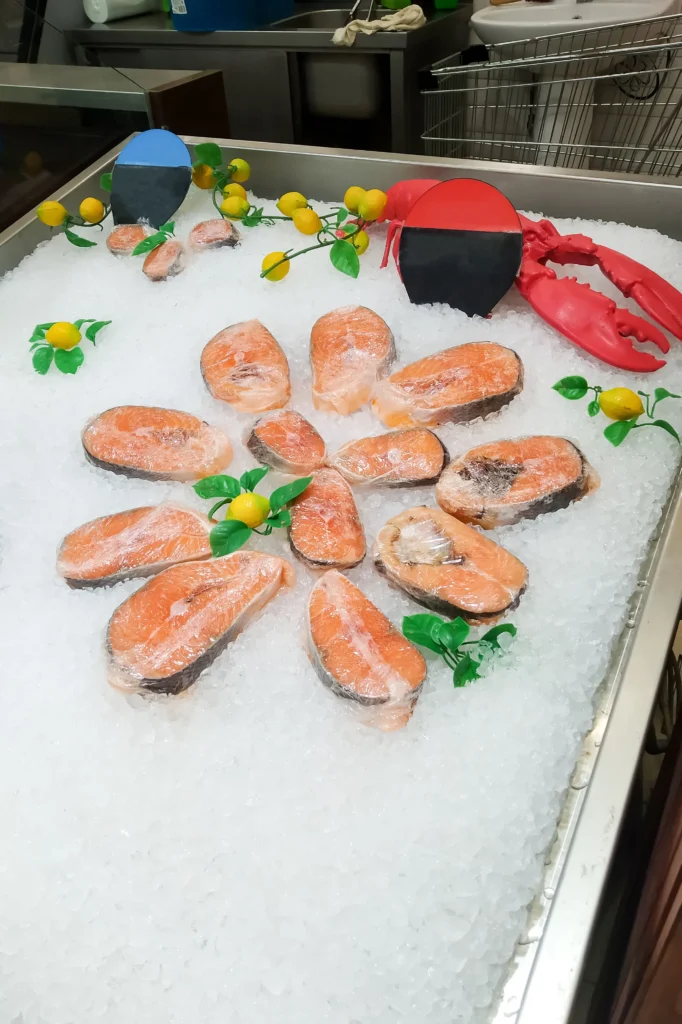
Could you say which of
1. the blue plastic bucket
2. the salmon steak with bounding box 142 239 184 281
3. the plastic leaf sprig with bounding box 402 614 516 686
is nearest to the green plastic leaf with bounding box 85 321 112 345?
the salmon steak with bounding box 142 239 184 281

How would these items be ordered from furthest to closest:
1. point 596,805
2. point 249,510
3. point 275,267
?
point 275,267 → point 249,510 → point 596,805

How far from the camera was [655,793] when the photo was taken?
3.29ft

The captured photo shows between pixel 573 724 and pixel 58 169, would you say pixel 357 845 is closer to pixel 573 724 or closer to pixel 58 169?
pixel 573 724

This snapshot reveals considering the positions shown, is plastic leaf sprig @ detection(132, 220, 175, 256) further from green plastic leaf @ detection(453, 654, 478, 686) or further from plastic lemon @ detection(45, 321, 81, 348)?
green plastic leaf @ detection(453, 654, 478, 686)

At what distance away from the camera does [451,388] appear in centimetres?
95

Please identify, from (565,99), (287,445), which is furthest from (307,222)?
(565,99)

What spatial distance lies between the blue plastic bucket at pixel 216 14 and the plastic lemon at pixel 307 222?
1998 mm

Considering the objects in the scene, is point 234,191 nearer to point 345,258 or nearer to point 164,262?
point 164,262

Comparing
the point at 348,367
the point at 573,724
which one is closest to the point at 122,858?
the point at 573,724

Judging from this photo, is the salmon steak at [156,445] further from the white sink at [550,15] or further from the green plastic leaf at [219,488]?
the white sink at [550,15]

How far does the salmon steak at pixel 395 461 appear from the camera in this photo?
0.86m

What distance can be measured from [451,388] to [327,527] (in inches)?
12.1

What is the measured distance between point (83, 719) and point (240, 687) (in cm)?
16

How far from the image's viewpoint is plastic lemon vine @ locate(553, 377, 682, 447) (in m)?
0.88
